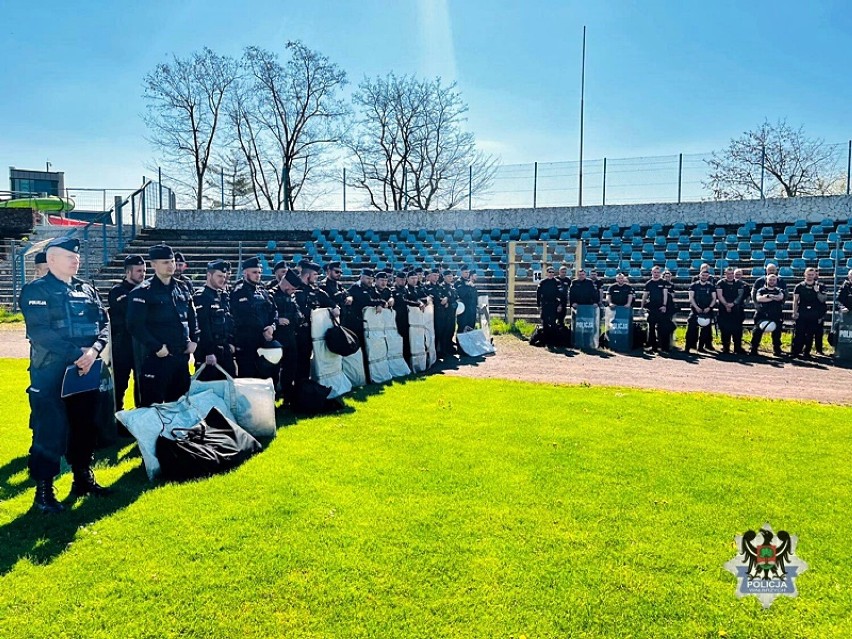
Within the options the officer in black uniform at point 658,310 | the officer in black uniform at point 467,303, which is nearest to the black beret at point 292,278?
the officer in black uniform at point 467,303

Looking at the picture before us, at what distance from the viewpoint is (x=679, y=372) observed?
1122cm

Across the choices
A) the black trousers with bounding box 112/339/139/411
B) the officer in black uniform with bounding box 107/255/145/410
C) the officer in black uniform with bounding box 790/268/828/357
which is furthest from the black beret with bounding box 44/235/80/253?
the officer in black uniform with bounding box 790/268/828/357

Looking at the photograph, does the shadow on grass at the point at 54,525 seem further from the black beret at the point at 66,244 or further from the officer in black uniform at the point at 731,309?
the officer in black uniform at the point at 731,309

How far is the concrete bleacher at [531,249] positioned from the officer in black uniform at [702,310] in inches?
206

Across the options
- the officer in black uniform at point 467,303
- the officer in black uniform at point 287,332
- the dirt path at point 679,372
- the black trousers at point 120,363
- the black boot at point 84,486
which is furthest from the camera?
the officer in black uniform at point 467,303

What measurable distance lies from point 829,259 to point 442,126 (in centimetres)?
2633

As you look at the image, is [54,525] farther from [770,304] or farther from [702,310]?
[770,304]

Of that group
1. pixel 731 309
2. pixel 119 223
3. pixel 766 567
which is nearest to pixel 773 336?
pixel 731 309

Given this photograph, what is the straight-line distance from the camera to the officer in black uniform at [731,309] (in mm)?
13484

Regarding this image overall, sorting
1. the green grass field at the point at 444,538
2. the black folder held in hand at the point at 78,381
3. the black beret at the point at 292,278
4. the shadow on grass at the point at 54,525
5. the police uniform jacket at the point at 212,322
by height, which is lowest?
the shadow on grass at the point at 54,525

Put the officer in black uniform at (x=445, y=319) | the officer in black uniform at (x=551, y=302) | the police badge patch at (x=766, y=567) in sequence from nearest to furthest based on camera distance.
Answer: the police badge patch at (x=766, y=567) < the officer in black uniform at (x=445, y=319) < the officer in black uniform at (x=551, y=302)

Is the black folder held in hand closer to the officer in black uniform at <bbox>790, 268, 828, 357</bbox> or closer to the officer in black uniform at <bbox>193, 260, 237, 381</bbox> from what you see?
the officer in black uniform at <bbox>193, 260, 237, 381</bbox>

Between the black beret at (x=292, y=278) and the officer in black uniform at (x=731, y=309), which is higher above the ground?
the black beret at (x=292, y=278)

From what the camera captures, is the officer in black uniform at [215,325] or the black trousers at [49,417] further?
the officer in black uniform at [215,325]
